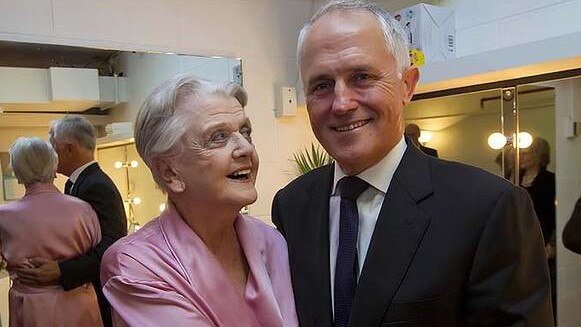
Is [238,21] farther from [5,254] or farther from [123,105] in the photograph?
[5,254]

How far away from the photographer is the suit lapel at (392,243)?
980mm

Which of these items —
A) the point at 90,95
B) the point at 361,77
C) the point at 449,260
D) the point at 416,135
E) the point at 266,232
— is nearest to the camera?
the point at 449,260

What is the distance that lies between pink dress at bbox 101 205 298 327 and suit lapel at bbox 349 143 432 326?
0.21 metres

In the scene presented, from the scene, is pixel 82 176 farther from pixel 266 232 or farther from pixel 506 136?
pixel 506 136

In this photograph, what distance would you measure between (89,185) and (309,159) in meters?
1.30

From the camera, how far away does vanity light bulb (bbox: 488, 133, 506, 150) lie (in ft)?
7.82

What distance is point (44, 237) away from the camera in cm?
205

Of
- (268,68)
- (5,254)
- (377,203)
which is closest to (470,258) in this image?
(377,203)

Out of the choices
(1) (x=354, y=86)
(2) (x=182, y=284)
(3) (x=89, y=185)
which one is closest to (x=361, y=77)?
(1) (x=354, y=86)

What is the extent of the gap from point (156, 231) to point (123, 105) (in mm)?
1597

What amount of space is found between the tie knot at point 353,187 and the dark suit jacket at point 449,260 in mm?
72

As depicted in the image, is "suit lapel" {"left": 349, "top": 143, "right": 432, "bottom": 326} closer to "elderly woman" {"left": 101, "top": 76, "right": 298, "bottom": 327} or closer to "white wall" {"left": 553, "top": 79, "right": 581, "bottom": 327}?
"elderly woman" {"left": 101, "top": 76, "right": 298, "bottom": 327}

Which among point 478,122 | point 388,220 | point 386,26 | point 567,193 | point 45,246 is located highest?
point 386,26

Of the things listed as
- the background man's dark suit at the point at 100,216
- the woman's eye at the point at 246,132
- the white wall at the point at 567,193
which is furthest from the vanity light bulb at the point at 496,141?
the background man's dark suit at the point at 100,216
